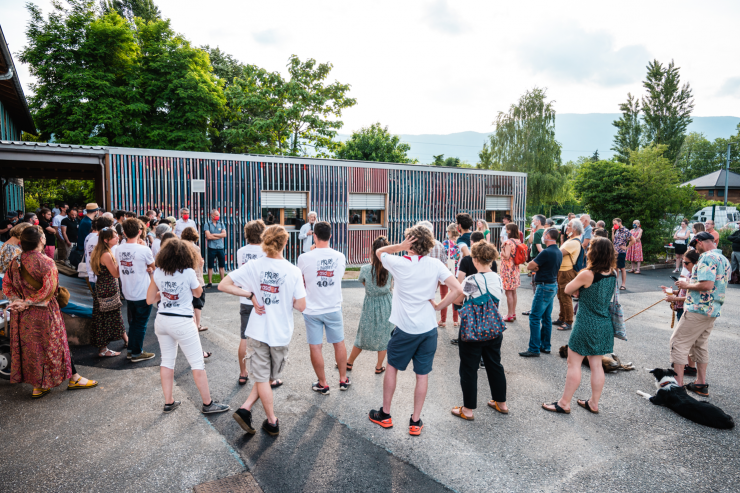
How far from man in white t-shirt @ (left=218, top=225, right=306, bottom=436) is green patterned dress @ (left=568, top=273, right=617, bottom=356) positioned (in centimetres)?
275

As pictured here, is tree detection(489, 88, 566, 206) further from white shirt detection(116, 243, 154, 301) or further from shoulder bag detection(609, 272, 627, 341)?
white shirt detection(116, 243, 154, 301)

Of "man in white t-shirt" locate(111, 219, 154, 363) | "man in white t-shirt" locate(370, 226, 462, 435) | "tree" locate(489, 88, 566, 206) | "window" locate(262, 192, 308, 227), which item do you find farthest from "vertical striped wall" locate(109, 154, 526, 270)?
"tree" locate(489, 88, 566, 206)

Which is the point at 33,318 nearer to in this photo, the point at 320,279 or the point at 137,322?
the point at 137,322

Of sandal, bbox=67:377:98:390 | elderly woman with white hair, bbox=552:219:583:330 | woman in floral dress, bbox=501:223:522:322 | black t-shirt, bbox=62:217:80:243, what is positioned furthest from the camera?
black t-shirt, bbox=62:217:80:243

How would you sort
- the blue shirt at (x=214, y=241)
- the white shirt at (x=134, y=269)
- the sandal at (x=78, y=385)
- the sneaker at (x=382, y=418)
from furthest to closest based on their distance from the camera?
the blue shirt at (x=214, y=241), the white shirt at (x=134, y=269), the sandal at (x=78, y=385), the sneaker at (x=382, y=418)

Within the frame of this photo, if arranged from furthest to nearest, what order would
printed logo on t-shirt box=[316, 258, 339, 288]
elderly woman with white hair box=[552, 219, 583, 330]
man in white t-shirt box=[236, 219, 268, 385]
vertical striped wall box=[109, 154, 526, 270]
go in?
1. vertical striped wall box=[109, 154, 526, 270]
2. elderly woman with white hair box=[552, 219, 583, 330]
3. man in white t-shirt box=[236, 219, 268, 385]
4. printed logo on t-shirt box=[316, 258, 339, 288]

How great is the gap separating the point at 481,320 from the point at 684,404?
2.32 metres

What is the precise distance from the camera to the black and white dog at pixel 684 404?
3996 mm

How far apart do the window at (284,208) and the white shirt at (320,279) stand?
876 cm

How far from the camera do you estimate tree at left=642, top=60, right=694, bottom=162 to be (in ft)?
138

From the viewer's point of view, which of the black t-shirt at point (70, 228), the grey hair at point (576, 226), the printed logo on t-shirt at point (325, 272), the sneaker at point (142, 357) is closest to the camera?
the printed logo on t-shirt at point (325, 272)

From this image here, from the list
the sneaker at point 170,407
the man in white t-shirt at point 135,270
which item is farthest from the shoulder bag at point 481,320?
A: the man in white t-shirt at point 135,270

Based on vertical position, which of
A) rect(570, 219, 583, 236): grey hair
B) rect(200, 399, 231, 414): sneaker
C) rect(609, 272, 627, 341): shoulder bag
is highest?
rect(570, 219, 583, 236): grey hair

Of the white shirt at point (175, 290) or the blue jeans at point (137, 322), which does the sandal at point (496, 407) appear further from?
the blue jeans at point (137, 322)
